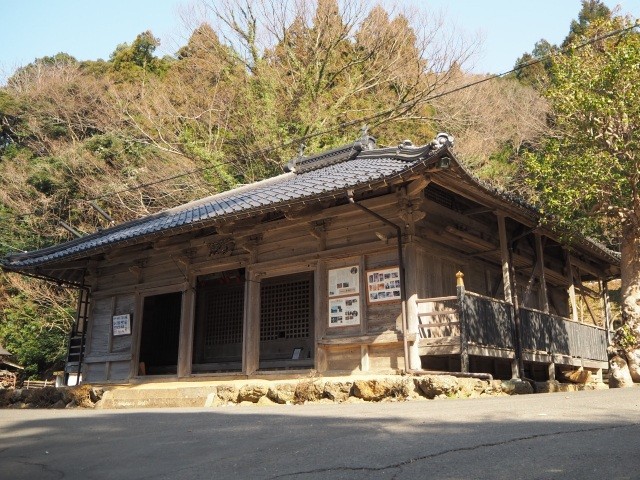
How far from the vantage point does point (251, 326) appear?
41.9 ft

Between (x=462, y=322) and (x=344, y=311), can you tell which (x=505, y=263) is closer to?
(x=462, y=322)

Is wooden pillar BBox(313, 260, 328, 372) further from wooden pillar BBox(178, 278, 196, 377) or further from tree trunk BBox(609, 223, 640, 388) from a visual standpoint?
tree trunk BBox(609, 223, 640, 388)

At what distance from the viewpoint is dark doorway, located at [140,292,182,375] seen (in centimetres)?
1681

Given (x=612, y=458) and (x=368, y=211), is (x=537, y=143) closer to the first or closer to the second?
(x=368, y=211)

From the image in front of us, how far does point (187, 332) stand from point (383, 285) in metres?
5.08

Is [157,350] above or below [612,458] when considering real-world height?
above

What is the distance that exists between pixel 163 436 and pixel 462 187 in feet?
21.7

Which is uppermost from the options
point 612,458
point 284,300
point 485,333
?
point 284,300

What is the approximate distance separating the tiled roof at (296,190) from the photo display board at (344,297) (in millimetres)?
1811

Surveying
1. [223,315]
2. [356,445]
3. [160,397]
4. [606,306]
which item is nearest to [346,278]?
[160,397]

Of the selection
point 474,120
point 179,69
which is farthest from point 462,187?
point 179,69

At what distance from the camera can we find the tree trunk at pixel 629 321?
10922 millimetres

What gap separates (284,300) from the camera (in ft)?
49.8

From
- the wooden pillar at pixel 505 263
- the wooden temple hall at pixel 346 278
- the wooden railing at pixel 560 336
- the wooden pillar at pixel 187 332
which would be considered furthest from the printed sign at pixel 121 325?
the wooden railing at pixel 560 336
